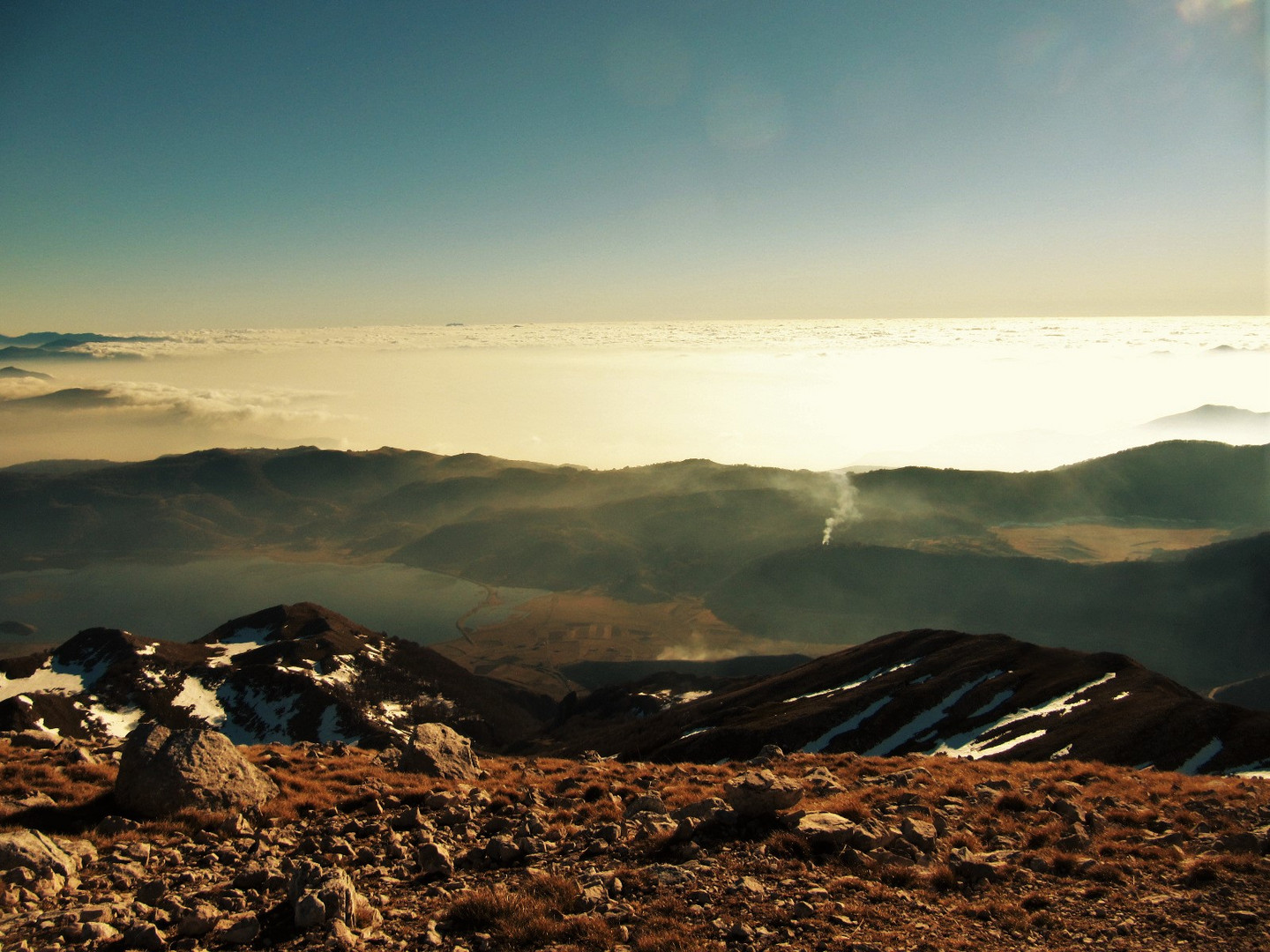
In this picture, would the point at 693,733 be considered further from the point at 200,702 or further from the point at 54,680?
the point at 54,680

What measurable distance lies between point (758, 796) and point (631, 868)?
13.7 feet

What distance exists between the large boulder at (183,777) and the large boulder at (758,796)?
45.4 ft

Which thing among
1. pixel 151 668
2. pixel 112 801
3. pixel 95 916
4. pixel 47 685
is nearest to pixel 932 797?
pixel 95 916

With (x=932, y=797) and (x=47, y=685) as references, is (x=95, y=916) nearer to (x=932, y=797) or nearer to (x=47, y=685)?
(x=932, y=797)

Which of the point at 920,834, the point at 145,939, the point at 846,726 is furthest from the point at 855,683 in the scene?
the point at 145,939

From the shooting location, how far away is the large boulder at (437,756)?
27188mm

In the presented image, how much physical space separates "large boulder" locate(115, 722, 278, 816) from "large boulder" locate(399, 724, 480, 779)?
714cm

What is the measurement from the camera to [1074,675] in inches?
2970

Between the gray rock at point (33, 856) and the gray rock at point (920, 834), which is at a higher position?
the gray rock at point (33, 856)

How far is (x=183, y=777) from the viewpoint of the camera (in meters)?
18.9

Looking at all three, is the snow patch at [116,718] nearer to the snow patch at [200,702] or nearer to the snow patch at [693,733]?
the snow patch at [200,702]

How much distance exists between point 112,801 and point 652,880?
1611 cm

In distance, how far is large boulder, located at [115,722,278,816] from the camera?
18.6m

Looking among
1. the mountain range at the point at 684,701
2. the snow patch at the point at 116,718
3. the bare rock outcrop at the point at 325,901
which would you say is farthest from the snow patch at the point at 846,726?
the snow patch at the point at 116,718
